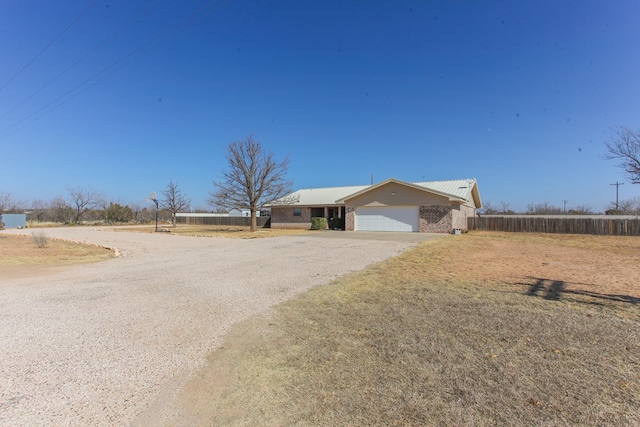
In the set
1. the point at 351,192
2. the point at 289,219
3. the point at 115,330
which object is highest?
the point at 351,192

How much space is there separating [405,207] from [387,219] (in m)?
1.71

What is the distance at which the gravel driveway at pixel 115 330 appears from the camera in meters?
2.68

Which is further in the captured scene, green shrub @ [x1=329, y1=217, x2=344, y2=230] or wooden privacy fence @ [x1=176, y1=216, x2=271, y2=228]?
wooden privacy fence @ [x1=176, y1=216, x2=271, y2=228]

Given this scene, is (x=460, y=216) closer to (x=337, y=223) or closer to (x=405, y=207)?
(x=405, y=207)

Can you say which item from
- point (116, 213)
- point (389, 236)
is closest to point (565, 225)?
point (389, 236)

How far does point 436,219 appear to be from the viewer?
24.2m

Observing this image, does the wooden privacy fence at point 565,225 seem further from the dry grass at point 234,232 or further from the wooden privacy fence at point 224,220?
the wooden privacy fence at point 224,220

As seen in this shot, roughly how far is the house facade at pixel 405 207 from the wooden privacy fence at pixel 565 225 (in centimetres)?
191

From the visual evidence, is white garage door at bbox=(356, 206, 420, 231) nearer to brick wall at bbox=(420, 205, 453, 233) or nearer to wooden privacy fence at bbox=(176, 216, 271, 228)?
brick wall at bbox=(420, 205, 453, 233)

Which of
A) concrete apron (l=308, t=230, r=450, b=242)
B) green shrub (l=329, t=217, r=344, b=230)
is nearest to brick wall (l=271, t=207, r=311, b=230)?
green shrub (l=329, t=217, r=344, b=230)

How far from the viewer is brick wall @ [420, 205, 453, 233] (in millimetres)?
23750

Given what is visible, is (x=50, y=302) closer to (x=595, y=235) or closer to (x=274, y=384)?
(x=274, y=384)

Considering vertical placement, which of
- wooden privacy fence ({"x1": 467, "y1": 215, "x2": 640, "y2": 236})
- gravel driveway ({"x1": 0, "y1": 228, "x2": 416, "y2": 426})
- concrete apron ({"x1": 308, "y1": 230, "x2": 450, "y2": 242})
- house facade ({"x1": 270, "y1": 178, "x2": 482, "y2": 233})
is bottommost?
gravel driveway ({"x1": 0, "y1": 228, "x2": 416, "y2": 426})

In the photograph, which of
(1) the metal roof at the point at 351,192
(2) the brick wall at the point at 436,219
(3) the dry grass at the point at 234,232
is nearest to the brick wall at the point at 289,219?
(1) the metal roof at the point at 351,192
